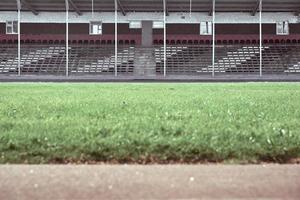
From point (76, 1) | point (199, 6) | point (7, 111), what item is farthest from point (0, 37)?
point (7, 111)

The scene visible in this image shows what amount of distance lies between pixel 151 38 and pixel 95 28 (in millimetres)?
4984

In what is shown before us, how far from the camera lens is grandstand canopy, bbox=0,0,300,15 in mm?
42094

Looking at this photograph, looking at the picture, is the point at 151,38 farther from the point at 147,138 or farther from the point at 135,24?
the point at 147,138

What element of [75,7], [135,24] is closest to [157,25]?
[135,24]

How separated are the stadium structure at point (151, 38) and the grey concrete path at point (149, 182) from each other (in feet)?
114

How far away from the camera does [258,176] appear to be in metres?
5.81

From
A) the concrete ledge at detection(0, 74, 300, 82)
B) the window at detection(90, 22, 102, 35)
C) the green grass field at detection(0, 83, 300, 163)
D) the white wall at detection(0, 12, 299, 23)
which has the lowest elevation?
the green grass field at detection(0, 83, 300, 163)

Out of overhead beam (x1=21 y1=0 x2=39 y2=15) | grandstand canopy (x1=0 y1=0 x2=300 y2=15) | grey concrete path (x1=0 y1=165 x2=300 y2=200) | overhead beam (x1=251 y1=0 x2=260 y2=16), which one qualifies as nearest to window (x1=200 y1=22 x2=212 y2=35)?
grandstand canopy (x1=0 y1=0 x2=300 y2=15)

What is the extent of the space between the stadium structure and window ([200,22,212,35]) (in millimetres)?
87

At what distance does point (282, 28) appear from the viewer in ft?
155

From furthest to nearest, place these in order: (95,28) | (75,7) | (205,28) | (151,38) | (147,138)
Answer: (205,28), (95,28), (151,38), (75,7), (147,138)

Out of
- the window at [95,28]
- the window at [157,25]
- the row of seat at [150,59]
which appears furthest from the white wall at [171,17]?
the row of seat at [150,59]

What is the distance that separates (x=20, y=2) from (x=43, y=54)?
4773mm

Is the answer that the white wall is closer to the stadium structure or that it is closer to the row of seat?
the stadium structure
